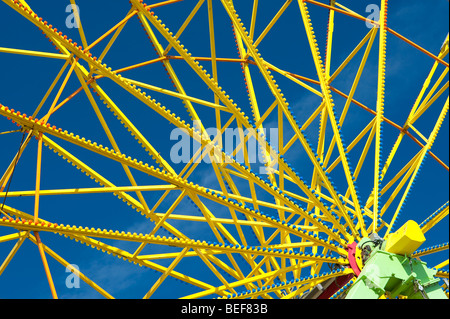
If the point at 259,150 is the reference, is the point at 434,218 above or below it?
below

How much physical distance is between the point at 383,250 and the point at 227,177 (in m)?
6.59

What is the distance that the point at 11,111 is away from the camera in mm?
11992

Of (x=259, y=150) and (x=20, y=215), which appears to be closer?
(x=20, y=215)

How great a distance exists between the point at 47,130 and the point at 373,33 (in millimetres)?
10003

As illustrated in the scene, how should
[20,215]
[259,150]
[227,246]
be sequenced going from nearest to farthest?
[227,246] < [20,215] < [259,150]

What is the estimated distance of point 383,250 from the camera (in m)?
13.3

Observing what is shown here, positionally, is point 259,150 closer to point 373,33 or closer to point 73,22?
point 373,33
